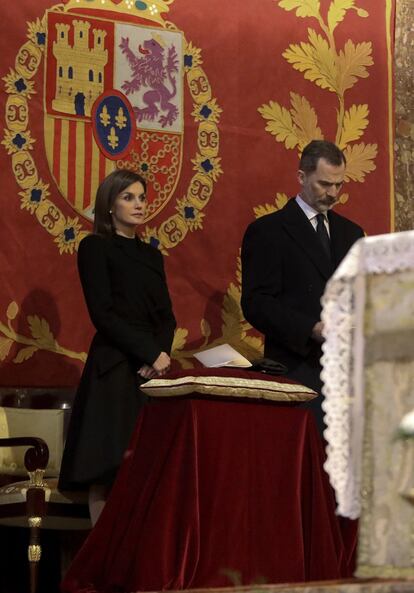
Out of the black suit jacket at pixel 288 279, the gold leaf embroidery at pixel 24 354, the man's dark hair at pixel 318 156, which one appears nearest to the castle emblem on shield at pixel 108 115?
the gold leaf embroidery at pixel 24 354

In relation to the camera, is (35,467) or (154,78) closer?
(35,467)

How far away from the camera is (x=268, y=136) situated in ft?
22.4

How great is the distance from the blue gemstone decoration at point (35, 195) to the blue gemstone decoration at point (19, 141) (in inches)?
9.3

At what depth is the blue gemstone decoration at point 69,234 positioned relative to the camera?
246 inches

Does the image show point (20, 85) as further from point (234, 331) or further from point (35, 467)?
point (35, 467)

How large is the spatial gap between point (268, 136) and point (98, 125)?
1013mm

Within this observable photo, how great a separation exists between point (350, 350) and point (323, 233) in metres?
2.46

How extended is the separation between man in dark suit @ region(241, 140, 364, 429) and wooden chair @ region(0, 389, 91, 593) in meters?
1.11

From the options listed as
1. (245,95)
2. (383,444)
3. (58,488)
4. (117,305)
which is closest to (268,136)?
(245,95)

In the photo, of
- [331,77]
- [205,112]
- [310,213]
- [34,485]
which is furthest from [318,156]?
[34,485]

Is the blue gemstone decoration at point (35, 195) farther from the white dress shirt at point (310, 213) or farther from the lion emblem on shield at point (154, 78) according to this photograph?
the white dress shirt at point (310, 213)

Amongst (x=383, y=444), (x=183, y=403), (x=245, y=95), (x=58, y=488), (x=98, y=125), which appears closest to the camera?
(x=383, y=444)

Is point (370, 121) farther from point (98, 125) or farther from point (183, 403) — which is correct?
point (183, 403)

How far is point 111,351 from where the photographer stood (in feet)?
17.3
